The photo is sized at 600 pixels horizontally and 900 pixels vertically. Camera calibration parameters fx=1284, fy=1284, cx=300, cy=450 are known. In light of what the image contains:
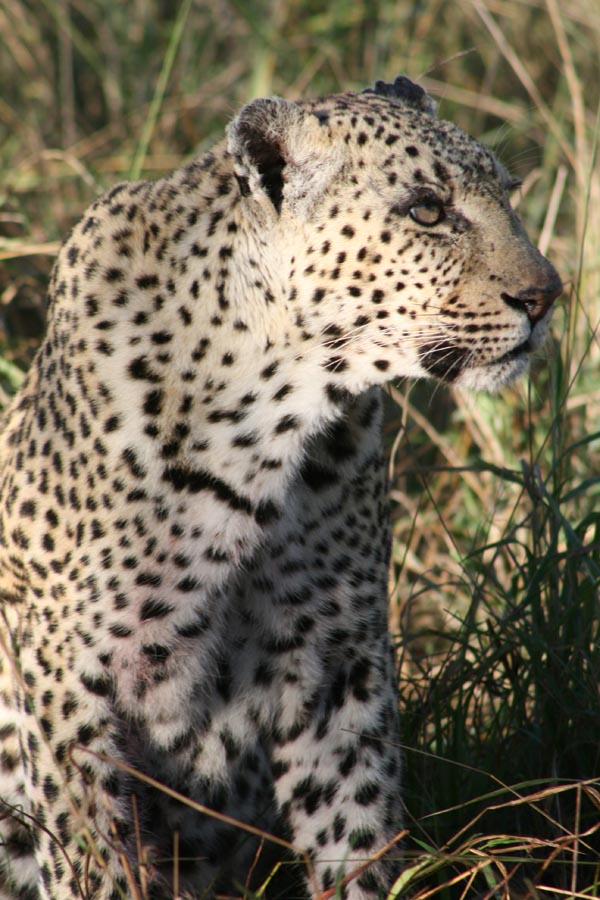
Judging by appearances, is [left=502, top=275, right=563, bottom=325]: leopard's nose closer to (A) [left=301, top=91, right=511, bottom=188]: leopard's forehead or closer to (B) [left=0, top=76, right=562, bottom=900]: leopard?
(B) [left=0, top=76, right=562, bottom=900]: leopard

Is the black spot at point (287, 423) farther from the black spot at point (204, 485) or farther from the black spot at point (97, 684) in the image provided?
the black spot at point (97, 684)

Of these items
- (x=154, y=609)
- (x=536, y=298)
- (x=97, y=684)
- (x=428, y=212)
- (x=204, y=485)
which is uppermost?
(x=428, y=212)

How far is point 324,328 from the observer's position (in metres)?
3.16

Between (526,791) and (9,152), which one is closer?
(526,791)

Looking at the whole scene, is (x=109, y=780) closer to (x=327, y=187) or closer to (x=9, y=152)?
(x=327, y=187)

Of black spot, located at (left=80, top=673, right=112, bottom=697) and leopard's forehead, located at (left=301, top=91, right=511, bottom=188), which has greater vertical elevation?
leopard's forehead, located at (left=301, top=91, right=511, bottom=188)

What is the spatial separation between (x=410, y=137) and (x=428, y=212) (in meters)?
0.20

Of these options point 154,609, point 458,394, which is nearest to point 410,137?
point 154,609

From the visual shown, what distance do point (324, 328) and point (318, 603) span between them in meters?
0.75

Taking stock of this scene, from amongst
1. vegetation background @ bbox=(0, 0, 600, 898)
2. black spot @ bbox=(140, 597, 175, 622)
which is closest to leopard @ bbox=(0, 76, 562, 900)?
black spot @ bbox=(140, 597, 175, 622)

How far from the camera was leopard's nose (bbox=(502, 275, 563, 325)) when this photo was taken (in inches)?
123

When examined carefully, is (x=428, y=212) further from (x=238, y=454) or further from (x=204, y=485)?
(x=204, y=485)

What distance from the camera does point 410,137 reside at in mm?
3238

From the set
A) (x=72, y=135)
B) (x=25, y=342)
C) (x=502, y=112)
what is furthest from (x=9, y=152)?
(x=502, y=112)
